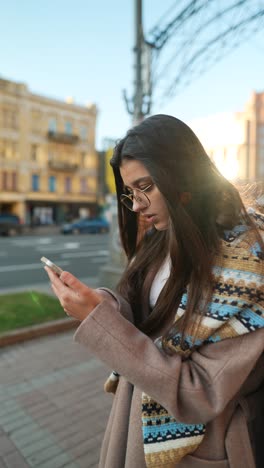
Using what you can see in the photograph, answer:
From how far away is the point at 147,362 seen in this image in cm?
94

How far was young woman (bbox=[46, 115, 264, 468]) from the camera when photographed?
927mm

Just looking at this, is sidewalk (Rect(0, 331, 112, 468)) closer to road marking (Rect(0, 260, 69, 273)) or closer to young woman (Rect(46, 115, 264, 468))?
young woman (Rect(46, 115, 264, 468))

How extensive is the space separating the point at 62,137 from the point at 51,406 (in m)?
33.3

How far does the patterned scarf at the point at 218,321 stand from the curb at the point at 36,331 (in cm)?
378

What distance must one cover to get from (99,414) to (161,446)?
85.2 inches

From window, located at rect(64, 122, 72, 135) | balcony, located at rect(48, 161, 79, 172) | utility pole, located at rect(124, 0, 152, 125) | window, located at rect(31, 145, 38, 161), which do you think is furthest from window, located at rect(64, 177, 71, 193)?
utility pole, located at rect(124, 0, 152, 125)

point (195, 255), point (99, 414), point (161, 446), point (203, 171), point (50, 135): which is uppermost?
point (50, 135)

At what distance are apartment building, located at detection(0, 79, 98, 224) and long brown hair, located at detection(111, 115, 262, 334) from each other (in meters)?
31.1

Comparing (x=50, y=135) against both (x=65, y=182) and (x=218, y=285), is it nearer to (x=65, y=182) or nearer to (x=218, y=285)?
(x=65, y=182)

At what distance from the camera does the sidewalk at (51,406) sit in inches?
96.3

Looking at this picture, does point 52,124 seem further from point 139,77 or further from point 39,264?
point 139,77

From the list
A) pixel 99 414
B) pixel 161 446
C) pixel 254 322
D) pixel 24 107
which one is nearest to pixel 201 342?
pixel 254 322

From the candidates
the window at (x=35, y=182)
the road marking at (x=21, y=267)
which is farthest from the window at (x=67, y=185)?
the road marking at (x=21, y=267)

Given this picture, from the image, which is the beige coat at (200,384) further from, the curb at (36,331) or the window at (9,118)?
the window at (9,118)
